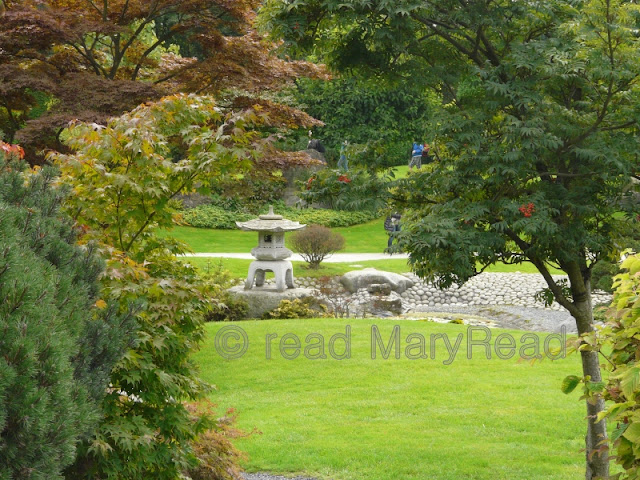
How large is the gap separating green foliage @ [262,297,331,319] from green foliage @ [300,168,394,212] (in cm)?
829

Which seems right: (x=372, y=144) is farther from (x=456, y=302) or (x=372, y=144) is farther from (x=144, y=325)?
(x=456, y=302)

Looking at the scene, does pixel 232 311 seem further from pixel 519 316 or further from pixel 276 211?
pixel 276 211

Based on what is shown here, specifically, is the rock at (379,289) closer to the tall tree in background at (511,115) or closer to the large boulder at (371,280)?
the large boulder at (371,280)

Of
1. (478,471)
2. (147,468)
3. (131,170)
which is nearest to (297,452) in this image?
(478,471)

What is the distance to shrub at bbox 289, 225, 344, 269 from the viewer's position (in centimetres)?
1741

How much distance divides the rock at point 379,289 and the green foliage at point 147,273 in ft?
35.9

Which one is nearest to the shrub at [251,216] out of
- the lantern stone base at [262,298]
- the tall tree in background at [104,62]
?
the lantern stone base at [262,298]

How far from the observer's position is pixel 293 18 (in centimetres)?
516

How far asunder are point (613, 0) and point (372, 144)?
1.91 meters

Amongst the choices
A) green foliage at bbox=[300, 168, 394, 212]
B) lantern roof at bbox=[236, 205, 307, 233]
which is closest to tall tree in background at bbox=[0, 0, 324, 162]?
green foliage at bbox=[300, 168, 394, 212]

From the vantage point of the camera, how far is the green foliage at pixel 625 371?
7.69ft

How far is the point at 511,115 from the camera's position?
4941 millimetres

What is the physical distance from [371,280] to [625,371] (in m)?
13.9

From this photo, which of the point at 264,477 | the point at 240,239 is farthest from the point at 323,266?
the point at 264,477
